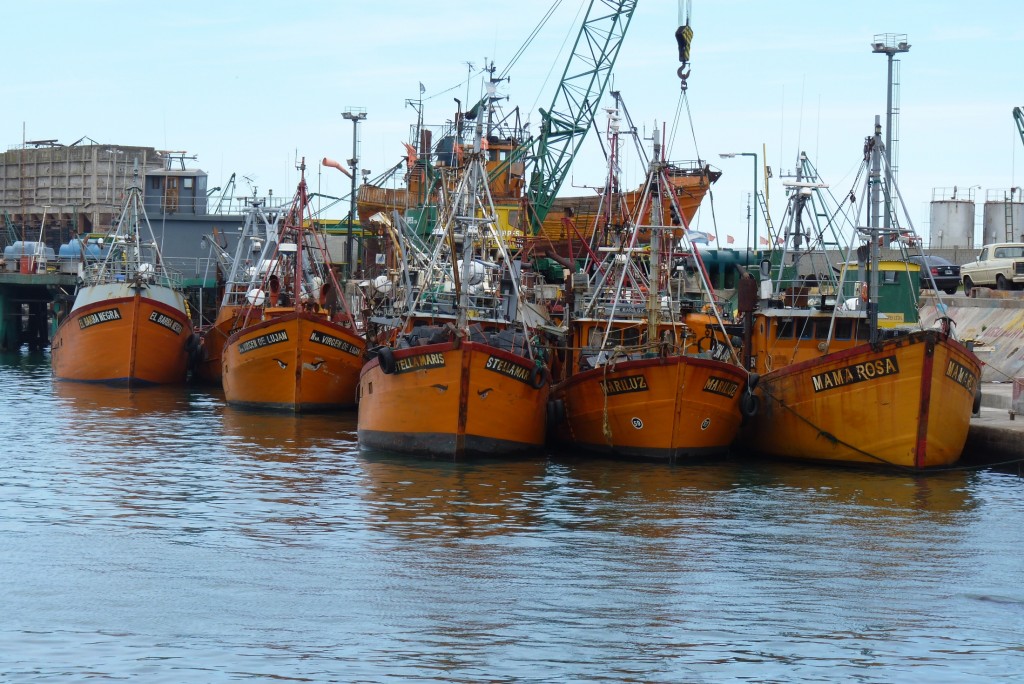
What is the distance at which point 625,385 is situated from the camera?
87.5 feet

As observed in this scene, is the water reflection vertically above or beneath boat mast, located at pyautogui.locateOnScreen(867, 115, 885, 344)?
beneath

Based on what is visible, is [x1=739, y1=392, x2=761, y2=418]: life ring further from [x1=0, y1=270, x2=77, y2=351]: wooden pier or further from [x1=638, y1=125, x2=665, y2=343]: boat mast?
[x1=0, y1=270, x2=77, y2=351]: wooden pier

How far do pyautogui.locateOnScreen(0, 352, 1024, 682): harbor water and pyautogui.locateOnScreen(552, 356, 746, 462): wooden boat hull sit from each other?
23.6 inches

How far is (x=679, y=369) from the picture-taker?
2597cm

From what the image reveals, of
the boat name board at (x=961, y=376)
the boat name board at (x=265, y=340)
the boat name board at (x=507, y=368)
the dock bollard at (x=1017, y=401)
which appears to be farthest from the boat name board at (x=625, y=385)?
the boat name board at (x=265, y=340)

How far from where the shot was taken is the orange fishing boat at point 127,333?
42.3 metres

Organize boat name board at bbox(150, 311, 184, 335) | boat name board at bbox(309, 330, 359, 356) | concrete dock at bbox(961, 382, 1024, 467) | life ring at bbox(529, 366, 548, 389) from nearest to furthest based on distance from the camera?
concrete dock at bbox(961, 382, 1024, 467) → life ring at bbox(529, 366, 548, 389) → boat name board at bbox(309, 330, 359, 356) → boat name board at bbox(150, 311, 184, 335)

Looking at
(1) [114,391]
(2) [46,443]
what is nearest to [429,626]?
(2) [46,443]

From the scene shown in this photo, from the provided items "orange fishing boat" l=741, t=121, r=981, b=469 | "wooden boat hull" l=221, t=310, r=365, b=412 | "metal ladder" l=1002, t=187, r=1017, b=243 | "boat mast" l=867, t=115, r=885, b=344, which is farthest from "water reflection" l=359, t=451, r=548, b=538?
"metal ladder" l=1002, t=187, r=1017, b=243

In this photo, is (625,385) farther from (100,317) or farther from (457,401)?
(100,317)

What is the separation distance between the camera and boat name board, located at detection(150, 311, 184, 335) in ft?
140

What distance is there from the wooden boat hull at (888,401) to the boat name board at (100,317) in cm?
2313

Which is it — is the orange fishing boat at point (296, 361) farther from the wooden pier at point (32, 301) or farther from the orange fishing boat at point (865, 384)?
the wooden pier at point (32, 301)

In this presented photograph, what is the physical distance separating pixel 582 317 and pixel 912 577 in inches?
593
